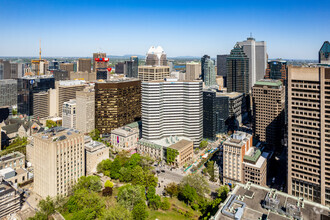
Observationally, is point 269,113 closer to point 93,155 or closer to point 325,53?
point 325,53

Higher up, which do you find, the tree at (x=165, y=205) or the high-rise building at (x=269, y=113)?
the high-rise building at (x=269, y=113)

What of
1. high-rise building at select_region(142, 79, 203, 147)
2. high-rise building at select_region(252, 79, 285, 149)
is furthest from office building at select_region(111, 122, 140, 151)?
high-rise building at select_region(252, 79, 285, 149)

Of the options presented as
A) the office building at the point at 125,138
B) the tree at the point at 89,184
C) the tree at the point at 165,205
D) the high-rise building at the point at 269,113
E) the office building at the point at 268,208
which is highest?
the high-rise building at the point at 269,113

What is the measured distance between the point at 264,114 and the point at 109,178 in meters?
110

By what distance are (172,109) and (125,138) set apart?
3874 cm

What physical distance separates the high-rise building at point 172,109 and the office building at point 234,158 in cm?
4270

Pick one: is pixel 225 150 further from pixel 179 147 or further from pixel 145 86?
pixel 145 86

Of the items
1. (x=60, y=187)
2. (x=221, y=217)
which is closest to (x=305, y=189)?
(x=221, y=217)

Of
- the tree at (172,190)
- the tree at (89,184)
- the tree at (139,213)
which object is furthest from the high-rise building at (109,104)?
the tree at (139,213)

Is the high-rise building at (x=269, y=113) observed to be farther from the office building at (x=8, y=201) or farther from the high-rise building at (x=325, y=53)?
the office building at (x=8, y=201)

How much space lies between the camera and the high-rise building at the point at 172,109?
159625 millimetres

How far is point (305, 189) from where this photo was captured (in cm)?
10262

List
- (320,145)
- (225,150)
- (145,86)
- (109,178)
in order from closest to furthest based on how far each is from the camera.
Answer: (320,145)
(225,150)
(109,178)
(145,86)

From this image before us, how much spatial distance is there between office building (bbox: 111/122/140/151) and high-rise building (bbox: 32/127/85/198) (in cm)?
5376
